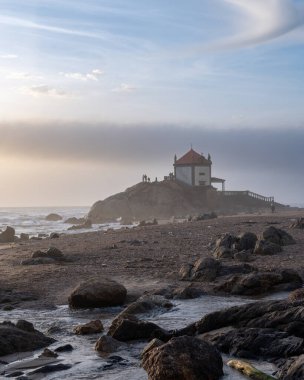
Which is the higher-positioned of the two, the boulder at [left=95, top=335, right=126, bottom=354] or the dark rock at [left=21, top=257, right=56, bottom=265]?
the dark rock at [left=21, top=257, right=56, bottom=265]

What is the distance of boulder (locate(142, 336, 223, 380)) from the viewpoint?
775 centimetres

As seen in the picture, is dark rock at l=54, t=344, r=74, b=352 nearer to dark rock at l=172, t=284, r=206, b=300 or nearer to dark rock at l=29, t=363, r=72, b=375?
dark rock at l=29, t=363, r=72, b=375

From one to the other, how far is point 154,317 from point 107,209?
87.2m

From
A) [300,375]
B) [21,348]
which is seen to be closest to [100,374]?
[21,348]

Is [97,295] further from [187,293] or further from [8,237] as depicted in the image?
[8,237]

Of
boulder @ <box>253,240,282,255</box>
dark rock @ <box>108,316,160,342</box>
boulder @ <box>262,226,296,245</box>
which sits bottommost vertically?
dark rock @ <box>108,316,160,342</box>

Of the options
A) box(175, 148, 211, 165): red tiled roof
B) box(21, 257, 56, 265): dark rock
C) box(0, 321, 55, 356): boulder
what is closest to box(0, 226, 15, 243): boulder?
box(21, 257, 56, 265): dark rock

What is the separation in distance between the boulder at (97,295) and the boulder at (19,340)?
10.4 feet

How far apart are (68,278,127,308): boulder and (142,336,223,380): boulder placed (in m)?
5.72

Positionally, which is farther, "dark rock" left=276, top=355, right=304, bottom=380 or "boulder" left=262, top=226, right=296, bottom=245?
"boulder" left=262, top=226, right=296, bottom=245

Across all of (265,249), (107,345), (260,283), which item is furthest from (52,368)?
(265,249)

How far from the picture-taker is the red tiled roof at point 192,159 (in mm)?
97750

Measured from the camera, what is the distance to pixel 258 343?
9148 mm

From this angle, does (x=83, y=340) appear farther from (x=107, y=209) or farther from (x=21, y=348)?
(x=107, y=209)
